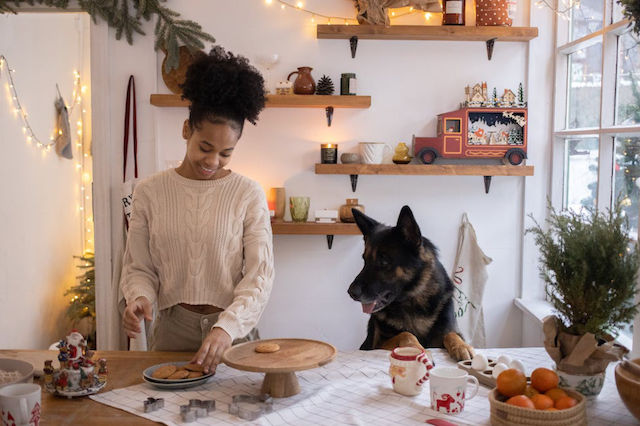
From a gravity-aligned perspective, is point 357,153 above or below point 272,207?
above

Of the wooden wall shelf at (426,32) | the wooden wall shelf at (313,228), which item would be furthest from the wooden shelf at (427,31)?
the wooden wall shelf at (313,228)

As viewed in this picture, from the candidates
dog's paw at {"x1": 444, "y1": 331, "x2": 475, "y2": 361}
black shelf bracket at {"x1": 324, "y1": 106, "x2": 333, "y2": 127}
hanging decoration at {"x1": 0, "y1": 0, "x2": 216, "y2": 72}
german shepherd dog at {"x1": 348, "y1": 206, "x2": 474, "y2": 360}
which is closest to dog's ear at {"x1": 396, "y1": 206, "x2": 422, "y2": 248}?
german shepherd dog at {"x1": 348, "y1": 206, "x2": 474, "y2": 360}

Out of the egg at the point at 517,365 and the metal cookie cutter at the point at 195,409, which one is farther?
the egg at the point at 517,365

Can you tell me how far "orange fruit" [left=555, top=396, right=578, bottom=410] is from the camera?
1440mm

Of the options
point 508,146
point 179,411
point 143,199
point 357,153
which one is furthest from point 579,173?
point 179,411

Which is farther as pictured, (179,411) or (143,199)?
(143,199)

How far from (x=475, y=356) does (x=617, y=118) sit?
1527 mm

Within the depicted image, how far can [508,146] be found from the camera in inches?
136

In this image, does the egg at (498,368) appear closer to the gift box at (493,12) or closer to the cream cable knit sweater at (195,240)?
the cream cable knit sweater at (195,240)

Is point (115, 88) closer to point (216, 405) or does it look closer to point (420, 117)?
point (420, 117)

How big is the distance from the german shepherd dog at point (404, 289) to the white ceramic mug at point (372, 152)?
991 millimetres

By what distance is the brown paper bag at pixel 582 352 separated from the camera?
64.0 inches

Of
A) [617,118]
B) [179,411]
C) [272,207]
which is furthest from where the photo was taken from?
[272,207]

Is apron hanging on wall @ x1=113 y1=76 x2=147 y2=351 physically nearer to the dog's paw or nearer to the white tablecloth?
the white tablecloth
